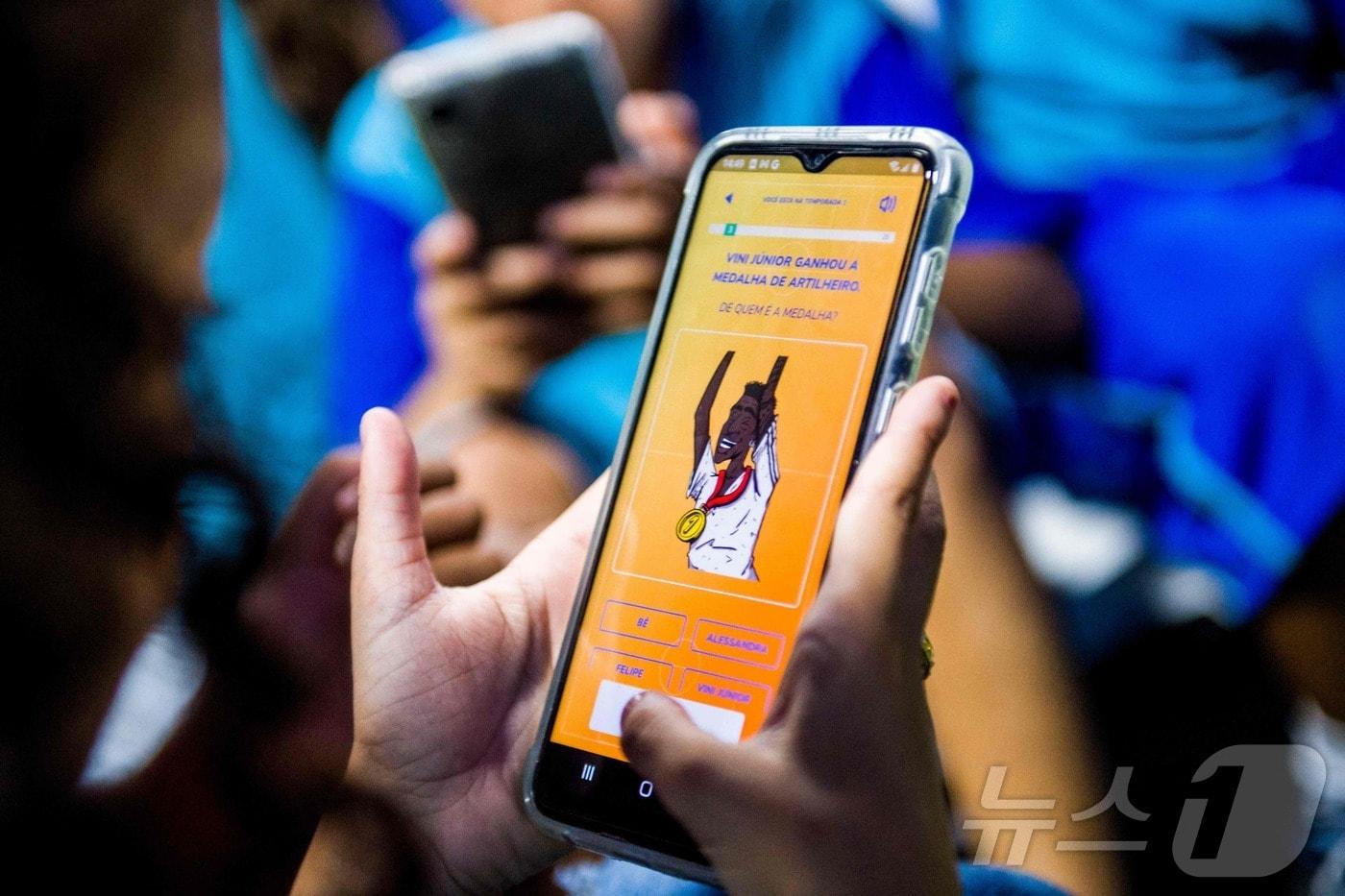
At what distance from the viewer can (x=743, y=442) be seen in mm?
520

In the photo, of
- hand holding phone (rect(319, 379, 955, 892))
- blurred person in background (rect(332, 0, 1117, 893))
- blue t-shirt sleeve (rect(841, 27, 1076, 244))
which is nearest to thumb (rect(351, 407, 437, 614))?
hand holding phone (rect(319, 379, 955, 892))

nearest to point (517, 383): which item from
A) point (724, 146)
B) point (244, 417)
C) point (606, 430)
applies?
point (606, 430)

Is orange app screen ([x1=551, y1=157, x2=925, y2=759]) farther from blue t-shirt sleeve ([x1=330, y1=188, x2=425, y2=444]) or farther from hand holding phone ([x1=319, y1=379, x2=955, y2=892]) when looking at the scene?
blue t-shirt sleeve ([x1=330, y1=188, x2=425, y2=444])

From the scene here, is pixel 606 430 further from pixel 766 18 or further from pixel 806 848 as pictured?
pixel 806 848

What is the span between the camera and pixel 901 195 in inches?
19.9

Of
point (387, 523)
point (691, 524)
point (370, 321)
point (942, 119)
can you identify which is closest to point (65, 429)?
point (387, 523)

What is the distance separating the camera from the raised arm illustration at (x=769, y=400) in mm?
512

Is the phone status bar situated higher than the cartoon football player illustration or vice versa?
the phone status bar

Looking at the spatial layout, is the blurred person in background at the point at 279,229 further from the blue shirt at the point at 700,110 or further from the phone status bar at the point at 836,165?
the phone status bar at the point at 836,165

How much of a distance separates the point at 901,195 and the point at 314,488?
0.46 m

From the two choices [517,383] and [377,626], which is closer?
[377,626]

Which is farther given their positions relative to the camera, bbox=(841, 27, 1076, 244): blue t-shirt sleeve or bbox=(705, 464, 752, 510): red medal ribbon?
bbox=(841, 27, 1076, 244): blue t-shirt sleeve

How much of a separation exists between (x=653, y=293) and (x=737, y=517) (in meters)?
0.30

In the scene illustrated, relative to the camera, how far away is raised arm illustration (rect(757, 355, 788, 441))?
51cm
